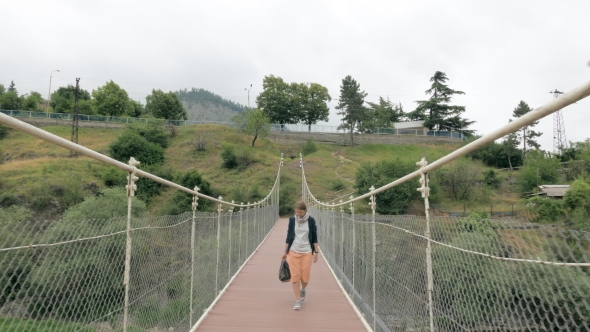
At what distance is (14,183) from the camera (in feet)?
113

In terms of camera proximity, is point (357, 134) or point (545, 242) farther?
point (357, 134)

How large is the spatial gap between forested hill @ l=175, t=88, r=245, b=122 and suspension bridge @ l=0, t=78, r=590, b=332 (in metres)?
176

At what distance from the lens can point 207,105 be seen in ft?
615

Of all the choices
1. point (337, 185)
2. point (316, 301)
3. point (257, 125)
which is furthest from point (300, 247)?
point (257, 125)

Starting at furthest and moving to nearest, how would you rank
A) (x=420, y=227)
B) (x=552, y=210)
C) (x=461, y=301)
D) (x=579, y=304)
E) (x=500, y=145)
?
(x=500, y=145)
(x=552, y=210)
(x=420, y=227)
(x=461, y=301)
(x=579, y=304)

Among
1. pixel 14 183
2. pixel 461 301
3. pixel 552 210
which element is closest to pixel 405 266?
pixel 461 301

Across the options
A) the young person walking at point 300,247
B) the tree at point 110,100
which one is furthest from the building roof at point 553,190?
the tree at point 110,100

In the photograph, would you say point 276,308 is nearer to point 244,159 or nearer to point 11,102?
point 244,159

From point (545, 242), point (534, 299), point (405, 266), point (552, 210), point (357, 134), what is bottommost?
point (552, 210)

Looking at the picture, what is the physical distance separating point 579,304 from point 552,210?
2469 centimetres

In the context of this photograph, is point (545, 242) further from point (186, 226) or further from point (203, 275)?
point (203, 275)

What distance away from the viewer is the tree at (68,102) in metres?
63.1

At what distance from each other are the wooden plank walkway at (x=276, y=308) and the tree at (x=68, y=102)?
61.9 metres

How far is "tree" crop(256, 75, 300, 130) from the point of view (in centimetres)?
6900
